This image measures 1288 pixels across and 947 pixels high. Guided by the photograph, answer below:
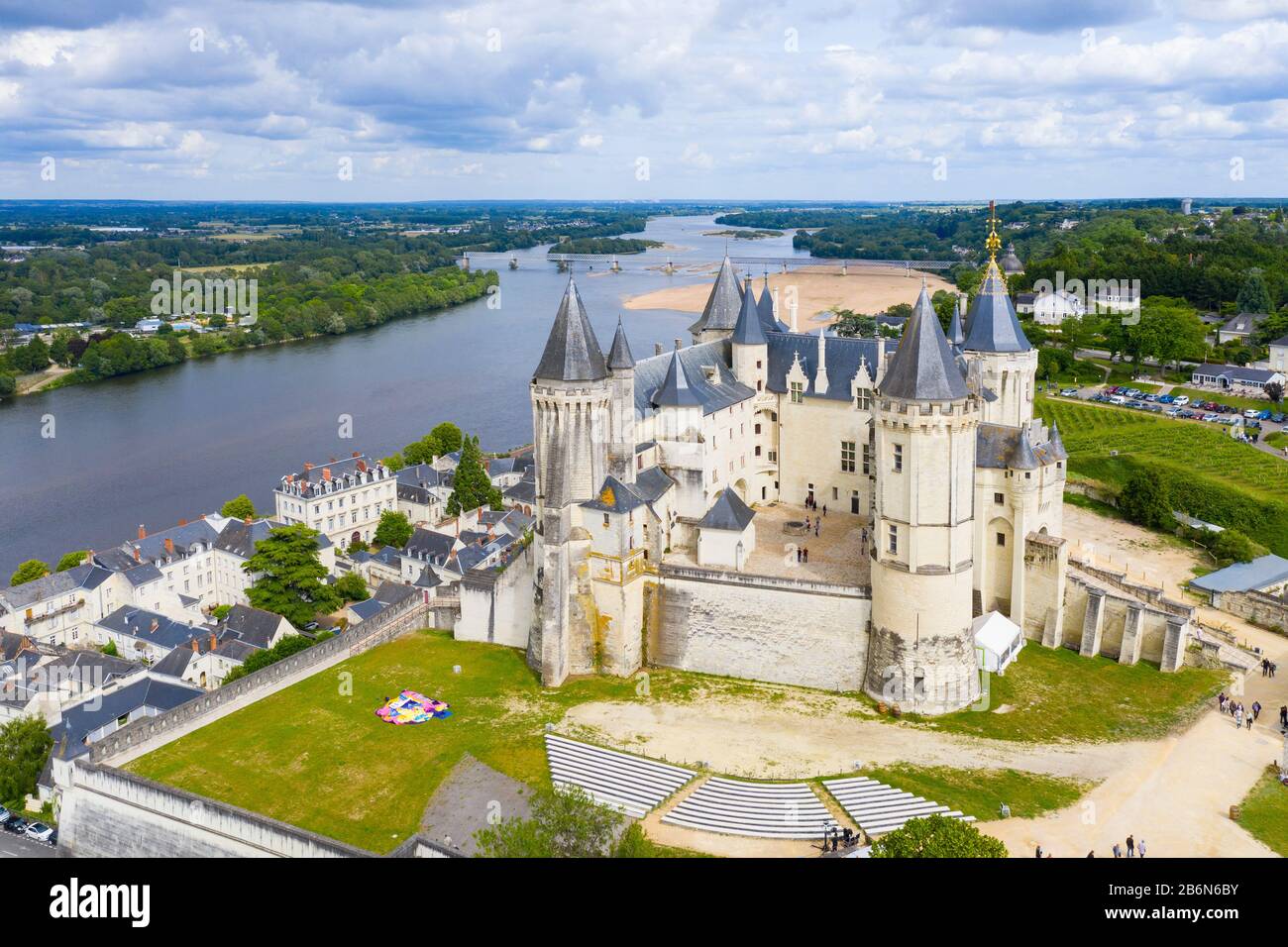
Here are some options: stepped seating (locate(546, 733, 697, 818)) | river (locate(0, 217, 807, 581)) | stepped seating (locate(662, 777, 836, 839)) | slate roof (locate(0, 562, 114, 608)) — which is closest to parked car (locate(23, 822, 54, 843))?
A: stepped seating (locate(546, 733, 697, 818))

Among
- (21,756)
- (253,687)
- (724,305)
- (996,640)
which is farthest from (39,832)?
(724,305)

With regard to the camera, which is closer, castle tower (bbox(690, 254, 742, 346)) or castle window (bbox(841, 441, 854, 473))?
castle window (bbox(841, 441, 854, 473))

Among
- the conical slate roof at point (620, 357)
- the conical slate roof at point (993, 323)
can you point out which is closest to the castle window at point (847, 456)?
the conical slate roof at point (993, 323)

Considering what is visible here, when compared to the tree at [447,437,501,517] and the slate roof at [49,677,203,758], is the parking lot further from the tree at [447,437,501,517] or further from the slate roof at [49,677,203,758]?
the slate roof at [49,677,203,758]

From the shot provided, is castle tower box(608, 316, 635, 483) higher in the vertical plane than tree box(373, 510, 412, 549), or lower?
higher

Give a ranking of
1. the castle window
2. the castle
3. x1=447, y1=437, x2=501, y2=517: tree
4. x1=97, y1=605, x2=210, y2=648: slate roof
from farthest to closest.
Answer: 1. x1=447, y1=437, x2=501, y2=517: tree
2. the castle window
3. x1=97, y1=605, x2=210, y2=648: slate roof
4. the castle

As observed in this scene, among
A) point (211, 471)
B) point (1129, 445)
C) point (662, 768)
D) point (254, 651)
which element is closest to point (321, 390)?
point (211, 471)

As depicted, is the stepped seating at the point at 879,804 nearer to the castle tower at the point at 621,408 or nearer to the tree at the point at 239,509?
the castle tower at the point at 621,408

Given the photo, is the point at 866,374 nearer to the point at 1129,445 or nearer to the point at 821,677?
the point at 821,677
